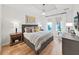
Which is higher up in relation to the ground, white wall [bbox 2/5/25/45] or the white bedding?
white wall [bbox 2/5/25/45]

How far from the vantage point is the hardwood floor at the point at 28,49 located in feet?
7.38

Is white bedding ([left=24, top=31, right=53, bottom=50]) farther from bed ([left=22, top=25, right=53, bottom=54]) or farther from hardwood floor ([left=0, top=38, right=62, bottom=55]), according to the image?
hardwood floor ([left=0, top=38, right=62, bottom=55])

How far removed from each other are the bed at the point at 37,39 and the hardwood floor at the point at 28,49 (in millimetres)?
81

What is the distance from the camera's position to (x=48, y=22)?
91.3 inches

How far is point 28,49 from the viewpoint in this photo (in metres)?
2.29

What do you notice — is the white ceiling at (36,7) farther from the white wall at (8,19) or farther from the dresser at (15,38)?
the dresser at (15,38)

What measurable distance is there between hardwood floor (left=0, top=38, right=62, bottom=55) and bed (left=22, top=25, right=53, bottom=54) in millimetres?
81

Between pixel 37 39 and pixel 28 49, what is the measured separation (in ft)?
0.96

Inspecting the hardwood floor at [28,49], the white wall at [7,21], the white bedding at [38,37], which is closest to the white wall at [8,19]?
the white wall at [7,21]

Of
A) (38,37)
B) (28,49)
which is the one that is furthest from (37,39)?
(28,49)

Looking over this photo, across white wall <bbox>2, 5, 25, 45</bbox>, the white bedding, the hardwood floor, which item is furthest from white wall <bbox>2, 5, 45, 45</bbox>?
the white bedding

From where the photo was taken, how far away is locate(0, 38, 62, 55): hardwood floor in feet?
7.38
